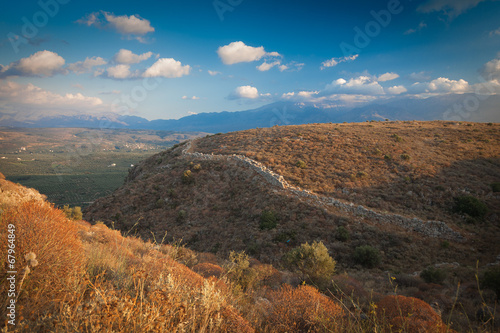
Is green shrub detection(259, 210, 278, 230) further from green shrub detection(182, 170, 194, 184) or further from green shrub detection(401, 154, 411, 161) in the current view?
green shrub detection(401, 154, 411, 161)

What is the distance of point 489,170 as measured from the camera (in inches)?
826

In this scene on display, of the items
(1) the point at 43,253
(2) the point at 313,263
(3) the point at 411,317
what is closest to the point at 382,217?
(2) the point at 313,263

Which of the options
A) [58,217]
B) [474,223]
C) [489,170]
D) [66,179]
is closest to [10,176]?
[66,179]

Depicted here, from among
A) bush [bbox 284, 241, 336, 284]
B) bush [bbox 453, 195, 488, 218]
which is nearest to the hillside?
bush [bbox 284, 241, 336, 284]

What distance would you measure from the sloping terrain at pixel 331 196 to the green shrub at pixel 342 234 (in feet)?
0.58

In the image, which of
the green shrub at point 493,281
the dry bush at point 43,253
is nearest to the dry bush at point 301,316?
the dry bush at point 43,253

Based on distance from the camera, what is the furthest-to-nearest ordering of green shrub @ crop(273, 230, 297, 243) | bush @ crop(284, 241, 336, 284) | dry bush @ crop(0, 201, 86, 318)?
green shrub @ crop(273, 230, 297, 243)
bush @ crop(284, 241, 336, 284)
dry bush @ crop(0, 201, 86, 318)

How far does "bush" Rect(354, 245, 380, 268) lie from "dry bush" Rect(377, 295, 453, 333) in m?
6.85

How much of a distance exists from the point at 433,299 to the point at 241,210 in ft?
41.0

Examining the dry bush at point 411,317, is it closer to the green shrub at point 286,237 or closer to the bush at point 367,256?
the bush at point 367,256

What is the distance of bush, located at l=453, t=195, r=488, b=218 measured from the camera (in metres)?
14.9

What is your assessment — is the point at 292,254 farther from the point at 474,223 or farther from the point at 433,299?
the point at 474,223

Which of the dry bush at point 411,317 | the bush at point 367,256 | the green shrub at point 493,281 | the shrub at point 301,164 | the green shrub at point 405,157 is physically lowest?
the bush at point 367,256

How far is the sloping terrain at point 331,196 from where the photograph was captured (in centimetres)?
1254
